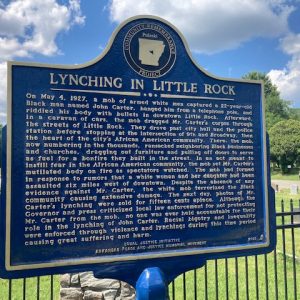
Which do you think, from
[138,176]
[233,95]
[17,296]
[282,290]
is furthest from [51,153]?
[282,290]

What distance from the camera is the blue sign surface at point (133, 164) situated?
3025 millimetres

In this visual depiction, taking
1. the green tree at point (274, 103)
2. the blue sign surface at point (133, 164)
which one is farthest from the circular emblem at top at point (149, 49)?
the green tree at point (274, 103)

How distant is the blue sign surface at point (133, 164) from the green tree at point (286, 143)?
4320 cm

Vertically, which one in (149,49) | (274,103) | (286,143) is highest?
(274,103)

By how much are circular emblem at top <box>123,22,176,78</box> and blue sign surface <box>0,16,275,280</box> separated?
1 cm

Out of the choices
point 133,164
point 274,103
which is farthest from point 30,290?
point 274,103

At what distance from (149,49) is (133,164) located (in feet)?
3.73

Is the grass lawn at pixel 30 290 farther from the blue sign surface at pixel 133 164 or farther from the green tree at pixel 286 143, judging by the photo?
the green tree at pixel 286 143

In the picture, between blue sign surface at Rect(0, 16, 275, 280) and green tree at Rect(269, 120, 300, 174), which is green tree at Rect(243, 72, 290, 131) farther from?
blue sign surface at Rect(0, 16, 275, 280)

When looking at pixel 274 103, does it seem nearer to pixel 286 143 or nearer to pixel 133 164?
pixel 286 143

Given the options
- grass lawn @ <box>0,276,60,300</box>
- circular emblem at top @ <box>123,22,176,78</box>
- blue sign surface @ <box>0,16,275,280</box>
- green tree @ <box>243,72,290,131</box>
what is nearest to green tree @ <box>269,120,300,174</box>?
green tree @ <box>243,72,290,131</box>

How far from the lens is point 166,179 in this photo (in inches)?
134

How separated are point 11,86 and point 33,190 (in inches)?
36.1

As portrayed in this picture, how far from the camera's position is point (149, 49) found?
3.48 m
